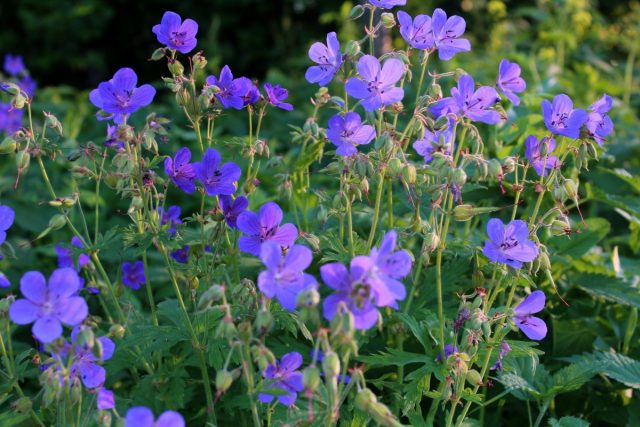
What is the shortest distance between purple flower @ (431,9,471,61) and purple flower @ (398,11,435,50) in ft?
0.08

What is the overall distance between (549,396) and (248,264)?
0.83 metres

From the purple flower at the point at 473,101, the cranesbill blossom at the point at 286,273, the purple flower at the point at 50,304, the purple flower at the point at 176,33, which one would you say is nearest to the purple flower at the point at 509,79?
the purple flower at the point at 473,101

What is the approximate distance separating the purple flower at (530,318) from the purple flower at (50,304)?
2.87 ft

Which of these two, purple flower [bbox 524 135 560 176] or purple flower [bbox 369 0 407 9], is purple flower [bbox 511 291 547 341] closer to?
purple flower [bbox 524 135 560 176]

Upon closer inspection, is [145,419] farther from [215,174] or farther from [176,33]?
[176,33]

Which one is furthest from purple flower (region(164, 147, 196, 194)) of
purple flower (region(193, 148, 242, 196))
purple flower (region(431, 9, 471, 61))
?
purple flower (region(431, 9, 471, 61))

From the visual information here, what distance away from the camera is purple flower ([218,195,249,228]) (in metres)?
1.66

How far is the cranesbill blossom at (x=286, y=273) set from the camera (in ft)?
4.09

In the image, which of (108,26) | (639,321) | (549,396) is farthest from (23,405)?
(108,26)

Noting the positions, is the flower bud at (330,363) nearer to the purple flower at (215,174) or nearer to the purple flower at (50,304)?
the purple flower at (50,304)

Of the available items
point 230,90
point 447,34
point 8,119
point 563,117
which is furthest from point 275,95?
point 8,119

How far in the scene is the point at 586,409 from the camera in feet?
7.39

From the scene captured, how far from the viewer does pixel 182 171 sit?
172 centimetres

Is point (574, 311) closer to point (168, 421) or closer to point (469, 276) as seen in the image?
point (469, 276)
